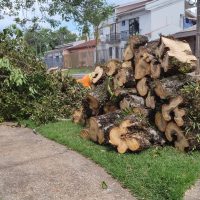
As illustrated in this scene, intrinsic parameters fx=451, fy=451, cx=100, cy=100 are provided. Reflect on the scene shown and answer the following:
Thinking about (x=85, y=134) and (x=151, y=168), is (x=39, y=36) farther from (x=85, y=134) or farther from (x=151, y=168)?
(x=151, y=168)

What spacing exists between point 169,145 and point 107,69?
232cm

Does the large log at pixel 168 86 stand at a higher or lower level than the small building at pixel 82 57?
lower

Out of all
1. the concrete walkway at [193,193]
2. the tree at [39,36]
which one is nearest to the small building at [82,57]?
the tree at [39,36]

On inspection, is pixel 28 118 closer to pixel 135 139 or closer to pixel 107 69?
pixel 107 69

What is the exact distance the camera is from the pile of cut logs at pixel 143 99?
6.58 meters

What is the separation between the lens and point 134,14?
46969 millimetres

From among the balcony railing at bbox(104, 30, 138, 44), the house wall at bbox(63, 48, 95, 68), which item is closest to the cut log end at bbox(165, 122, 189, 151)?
the balcony railing at bbox(104, 30, 138, 44)

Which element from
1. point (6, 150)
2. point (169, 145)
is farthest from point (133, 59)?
point (6, 150)

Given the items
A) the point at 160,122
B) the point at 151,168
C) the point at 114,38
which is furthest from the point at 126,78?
the point at 114,38

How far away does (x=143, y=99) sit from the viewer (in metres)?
7.52

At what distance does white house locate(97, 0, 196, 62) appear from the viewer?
45250 mm

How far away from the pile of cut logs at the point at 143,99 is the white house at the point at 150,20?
3542 cm

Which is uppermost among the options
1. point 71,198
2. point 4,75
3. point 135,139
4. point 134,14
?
point 134,14

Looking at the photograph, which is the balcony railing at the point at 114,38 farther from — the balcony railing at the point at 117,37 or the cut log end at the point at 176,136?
the cut log end at the point at 176,136
